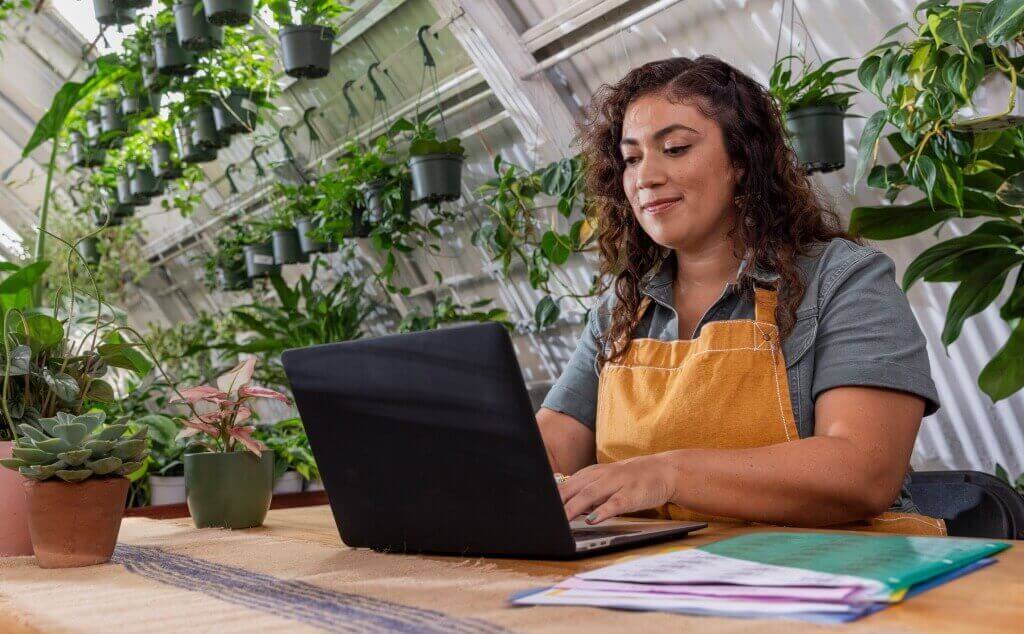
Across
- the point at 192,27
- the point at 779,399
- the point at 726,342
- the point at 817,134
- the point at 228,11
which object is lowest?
the point at 779,399

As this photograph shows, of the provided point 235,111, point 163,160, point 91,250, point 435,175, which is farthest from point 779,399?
point 91,250

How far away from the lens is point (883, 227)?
92.0 inches

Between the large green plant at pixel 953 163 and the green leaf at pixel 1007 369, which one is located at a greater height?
the large green plant at pixel 953 163

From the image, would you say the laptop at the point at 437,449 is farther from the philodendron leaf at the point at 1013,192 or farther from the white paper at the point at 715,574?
the philodendron leaf at the point at 1013,192

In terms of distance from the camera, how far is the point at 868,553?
2.73ft

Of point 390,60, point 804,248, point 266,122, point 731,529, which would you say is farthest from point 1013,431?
point 266,122

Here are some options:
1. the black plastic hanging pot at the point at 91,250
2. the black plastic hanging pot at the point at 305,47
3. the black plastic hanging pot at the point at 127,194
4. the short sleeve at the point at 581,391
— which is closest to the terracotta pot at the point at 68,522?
the short sleeve at the point at 581,391

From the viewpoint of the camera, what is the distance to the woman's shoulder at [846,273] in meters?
1.55

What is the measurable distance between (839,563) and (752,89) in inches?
49.3

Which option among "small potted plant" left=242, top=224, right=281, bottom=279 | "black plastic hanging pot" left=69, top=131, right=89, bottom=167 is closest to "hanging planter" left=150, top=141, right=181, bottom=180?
"black plastic hanging pot" left=69, top=131, right=89, bottom=167

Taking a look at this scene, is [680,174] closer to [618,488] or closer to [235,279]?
[618,488]

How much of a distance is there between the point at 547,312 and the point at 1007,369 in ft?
6.22

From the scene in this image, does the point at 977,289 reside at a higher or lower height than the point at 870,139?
lower

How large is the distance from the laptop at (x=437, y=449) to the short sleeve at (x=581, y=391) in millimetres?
639
